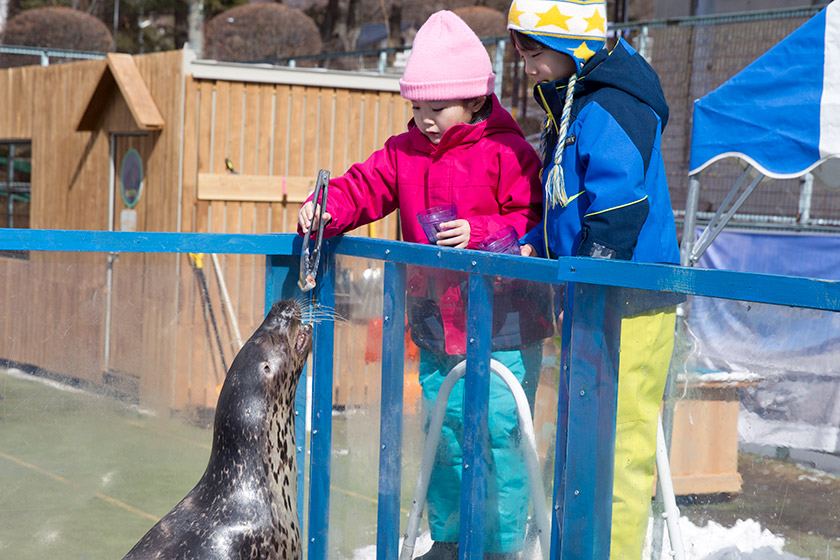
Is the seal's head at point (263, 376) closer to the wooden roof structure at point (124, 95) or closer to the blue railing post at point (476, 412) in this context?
the blue railing post at point (476, 412)

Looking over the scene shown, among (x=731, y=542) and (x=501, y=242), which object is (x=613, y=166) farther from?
(x=731, y=542)

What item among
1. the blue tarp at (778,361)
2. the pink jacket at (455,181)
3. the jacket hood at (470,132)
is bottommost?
the blue tarp at (778,361)

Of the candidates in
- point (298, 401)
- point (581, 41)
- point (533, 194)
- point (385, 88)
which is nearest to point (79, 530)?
point (298, 401)

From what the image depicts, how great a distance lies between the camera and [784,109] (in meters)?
5.26

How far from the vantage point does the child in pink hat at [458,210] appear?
2.37 metres

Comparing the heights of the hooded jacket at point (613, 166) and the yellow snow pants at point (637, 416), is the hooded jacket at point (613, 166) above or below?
above

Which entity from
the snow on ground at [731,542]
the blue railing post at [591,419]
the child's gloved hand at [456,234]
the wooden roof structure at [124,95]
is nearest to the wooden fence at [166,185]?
the wooden roof structure at [124,95]

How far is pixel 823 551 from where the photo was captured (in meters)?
1.67

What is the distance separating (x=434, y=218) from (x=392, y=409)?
0.59m

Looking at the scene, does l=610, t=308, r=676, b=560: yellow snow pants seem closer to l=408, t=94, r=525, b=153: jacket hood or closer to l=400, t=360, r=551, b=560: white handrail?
l=400, t=360, r=551, b=560: white handrail

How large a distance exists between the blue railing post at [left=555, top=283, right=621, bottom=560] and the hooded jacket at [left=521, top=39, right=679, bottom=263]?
0.35m

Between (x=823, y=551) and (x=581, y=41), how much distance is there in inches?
61.3

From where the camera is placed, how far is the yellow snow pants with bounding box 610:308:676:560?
1.99 metres

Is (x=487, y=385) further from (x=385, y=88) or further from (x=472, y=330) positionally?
(x=385, y=88)
